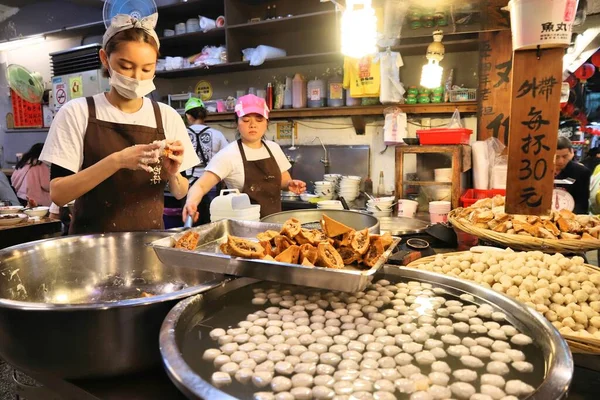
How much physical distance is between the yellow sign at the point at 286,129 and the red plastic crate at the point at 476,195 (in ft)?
8.53

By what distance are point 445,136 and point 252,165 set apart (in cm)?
167

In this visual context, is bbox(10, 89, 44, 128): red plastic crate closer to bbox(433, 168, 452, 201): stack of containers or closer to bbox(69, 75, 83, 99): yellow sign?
bbox(69, 75, 83, 99): yellow sign

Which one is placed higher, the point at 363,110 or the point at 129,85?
the point at 363,110

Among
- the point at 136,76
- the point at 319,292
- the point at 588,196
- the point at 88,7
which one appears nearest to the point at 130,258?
the point at 319,292

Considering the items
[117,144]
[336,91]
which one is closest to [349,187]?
[336,91]

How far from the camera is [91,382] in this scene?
0.91m

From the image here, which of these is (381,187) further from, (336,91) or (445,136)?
(445,136)

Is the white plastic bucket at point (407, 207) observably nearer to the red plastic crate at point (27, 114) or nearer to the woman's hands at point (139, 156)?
the woman's hands at point (139, 156)

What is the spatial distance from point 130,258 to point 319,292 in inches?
28.2

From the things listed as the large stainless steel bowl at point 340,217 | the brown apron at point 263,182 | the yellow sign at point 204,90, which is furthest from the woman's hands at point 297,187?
the yellow sign at point 204,90

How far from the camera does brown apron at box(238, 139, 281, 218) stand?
3096mm

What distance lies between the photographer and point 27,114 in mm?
7613

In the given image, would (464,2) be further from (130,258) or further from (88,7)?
(88,7)

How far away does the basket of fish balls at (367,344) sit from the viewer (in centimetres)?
79
